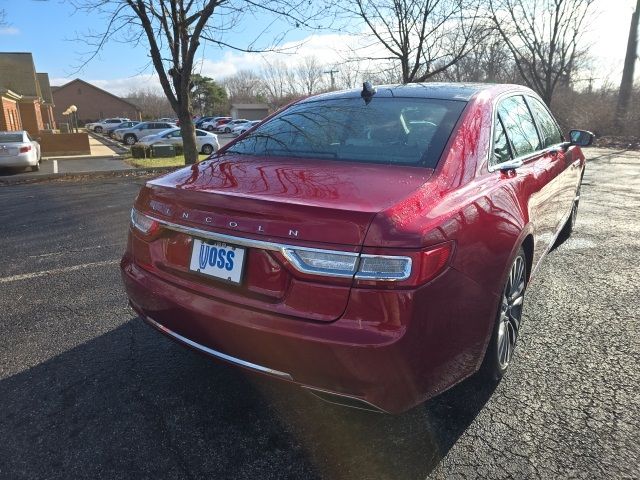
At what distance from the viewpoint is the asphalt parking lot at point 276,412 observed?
2031 millimetres

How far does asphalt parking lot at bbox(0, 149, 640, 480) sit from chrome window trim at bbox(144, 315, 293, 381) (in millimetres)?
356

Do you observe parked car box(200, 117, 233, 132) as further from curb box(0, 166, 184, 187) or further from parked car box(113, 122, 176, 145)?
curb box(0, 166, 184, 187)

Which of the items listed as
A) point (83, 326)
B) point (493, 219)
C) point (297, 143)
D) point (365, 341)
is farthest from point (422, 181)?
point (83, 326)

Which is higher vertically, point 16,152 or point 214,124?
point 214,124

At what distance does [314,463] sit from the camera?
6.70 feet

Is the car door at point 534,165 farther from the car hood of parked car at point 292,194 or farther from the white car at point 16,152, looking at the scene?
the white car at point 16,152

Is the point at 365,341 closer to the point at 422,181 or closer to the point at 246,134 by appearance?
the point at 422,181

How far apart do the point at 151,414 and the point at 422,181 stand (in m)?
1.74

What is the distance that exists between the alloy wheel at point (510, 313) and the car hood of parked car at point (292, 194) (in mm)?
876

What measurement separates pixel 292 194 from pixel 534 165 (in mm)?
1898

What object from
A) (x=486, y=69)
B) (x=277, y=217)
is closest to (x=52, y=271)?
(x=277, y=217)

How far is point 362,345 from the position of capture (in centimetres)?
173

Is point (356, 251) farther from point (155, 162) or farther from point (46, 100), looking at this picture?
point (46, 100)

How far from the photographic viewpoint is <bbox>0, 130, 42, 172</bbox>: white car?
1410 centimetres
